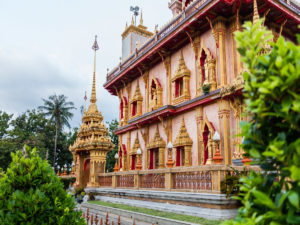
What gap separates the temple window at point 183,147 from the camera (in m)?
13.4

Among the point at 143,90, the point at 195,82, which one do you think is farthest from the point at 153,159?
the point at 195,82

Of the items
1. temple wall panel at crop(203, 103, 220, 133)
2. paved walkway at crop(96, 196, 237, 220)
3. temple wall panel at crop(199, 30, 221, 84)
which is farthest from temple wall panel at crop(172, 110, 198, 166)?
paved walkway at crop(96, 196, 237, 220)

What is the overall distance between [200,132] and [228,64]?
3.19 m

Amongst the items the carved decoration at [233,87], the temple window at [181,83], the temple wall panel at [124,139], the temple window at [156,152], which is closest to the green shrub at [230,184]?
the carved decoration at [233,87]

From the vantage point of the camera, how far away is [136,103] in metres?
19.7

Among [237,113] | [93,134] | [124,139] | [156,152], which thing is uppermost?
[237,113]

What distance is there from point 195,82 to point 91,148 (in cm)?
662

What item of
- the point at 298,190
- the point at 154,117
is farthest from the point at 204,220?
the point at 154,117

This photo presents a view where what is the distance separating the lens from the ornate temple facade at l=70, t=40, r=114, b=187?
Result: 52.3ft

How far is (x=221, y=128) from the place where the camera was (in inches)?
458

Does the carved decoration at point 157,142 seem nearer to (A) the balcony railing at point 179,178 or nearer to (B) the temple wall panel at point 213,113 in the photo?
(A) the balcony railing at point 179,178

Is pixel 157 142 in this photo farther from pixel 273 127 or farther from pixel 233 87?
pixel 273 127

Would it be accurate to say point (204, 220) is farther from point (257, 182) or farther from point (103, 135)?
point (103, 135)

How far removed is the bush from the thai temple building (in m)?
5.20
